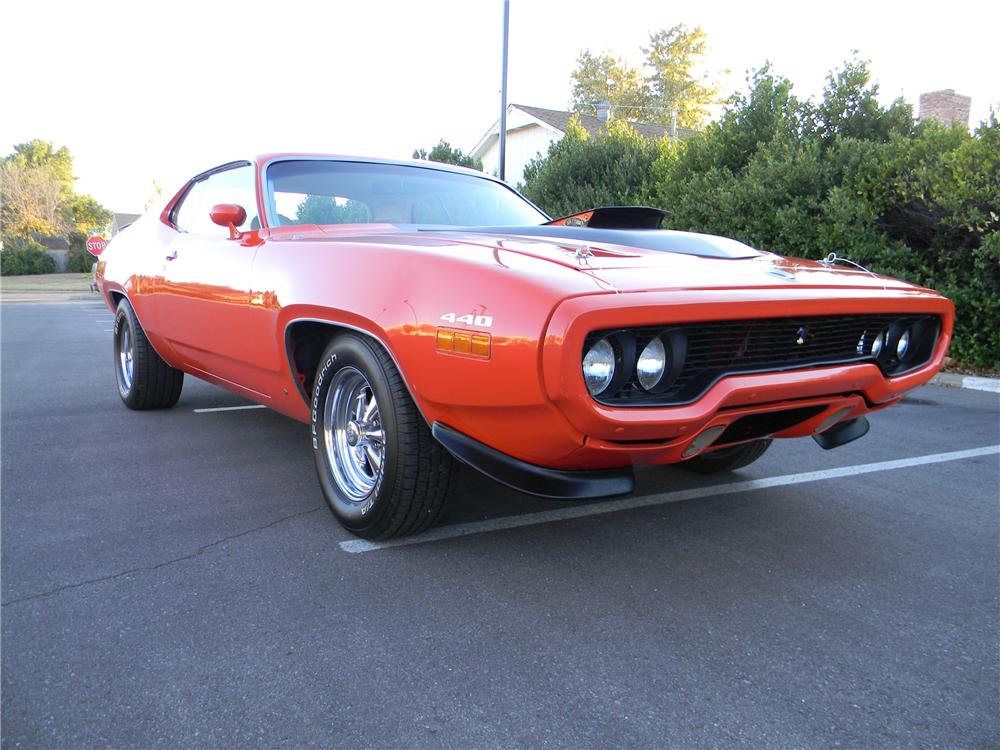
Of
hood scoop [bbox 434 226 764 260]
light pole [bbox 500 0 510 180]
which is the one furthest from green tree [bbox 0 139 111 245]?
hood scoop [bbox 434 226 764 260]

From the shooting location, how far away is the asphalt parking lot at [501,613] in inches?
70.1

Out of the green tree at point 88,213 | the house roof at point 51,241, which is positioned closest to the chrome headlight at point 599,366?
the house roof at point 51,241

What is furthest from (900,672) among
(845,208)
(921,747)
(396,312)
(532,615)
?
(845,208)

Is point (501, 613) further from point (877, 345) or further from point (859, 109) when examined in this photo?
point (859, 109)

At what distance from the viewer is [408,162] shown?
404cm

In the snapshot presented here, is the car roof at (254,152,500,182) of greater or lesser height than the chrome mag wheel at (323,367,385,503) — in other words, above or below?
above

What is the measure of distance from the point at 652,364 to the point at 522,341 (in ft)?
1.41

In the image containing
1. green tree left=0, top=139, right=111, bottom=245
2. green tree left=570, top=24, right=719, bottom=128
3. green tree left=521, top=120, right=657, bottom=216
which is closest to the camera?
green tree left=521, top=120, right=657, bottom=216

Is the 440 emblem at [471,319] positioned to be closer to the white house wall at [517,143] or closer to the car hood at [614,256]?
the car hood at [614,256]

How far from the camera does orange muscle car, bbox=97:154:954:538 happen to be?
2.10m

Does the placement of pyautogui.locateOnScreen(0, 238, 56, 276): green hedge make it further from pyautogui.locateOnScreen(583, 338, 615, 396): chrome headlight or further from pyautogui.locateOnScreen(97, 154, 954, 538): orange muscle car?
pyautogui.locateOnScreen(583, 338, 615, 396): chrome headlight

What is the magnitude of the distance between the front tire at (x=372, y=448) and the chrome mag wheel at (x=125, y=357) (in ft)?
8.93

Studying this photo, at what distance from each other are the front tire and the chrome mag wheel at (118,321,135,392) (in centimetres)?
272

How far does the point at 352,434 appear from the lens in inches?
115
